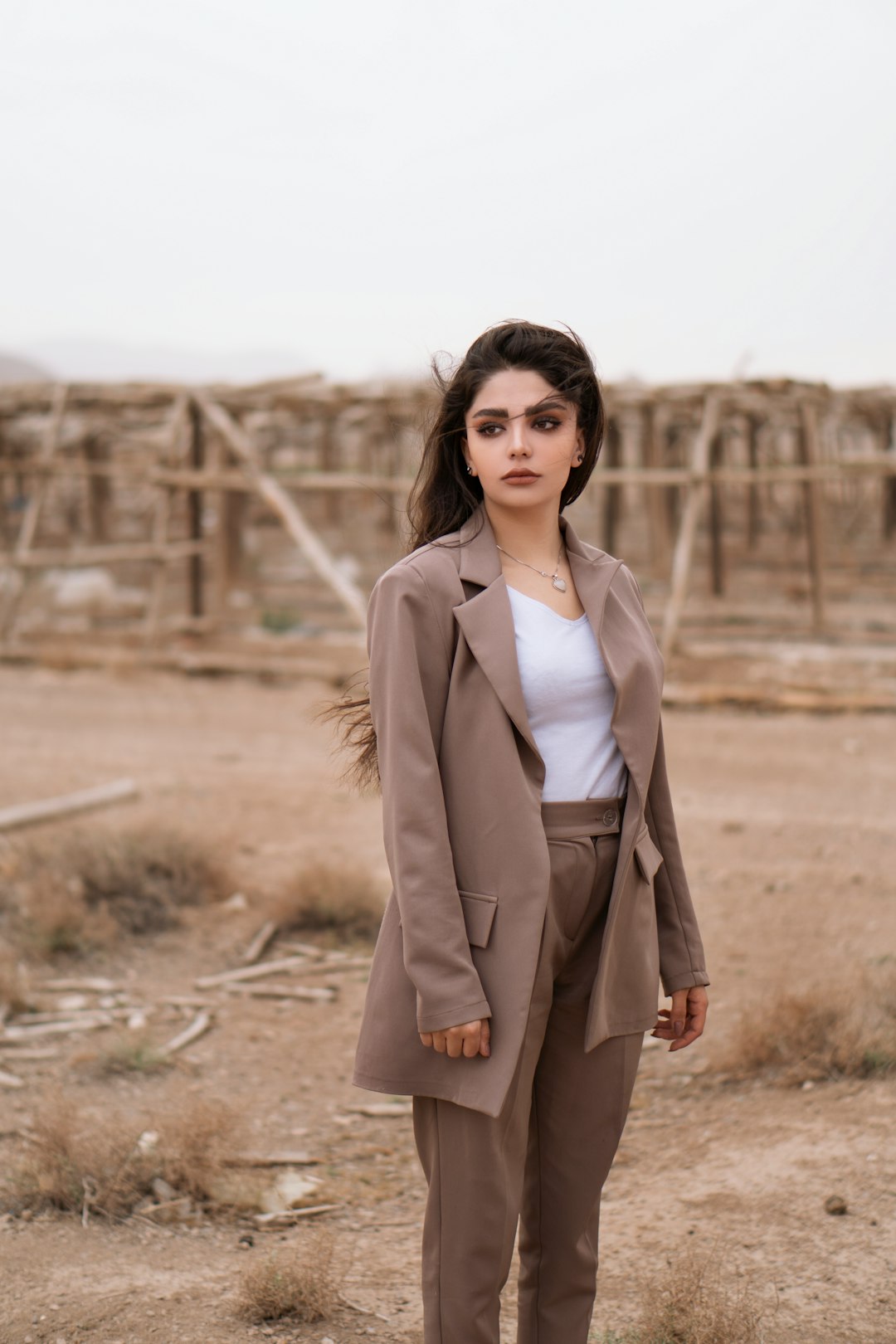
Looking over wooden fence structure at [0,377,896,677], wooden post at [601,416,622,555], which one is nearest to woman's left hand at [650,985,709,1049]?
wooden fence structure at [0,377,896,677]

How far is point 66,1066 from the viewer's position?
408 centimetres

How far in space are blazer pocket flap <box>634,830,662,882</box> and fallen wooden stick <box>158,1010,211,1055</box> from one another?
8.51 ft

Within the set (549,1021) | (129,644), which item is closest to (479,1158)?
(549,1021)

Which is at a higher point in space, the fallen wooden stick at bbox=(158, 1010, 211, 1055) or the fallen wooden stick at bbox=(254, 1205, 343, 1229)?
the fallen wooden stick at bbox=(254, 1205, 343, 1229)

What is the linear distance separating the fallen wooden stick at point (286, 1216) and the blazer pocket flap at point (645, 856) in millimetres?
1604

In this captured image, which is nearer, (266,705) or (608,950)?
(608,950)

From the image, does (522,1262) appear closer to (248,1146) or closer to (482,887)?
(482,887)

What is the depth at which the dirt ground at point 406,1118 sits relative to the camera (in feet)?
8.66

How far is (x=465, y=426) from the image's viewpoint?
6.86ft

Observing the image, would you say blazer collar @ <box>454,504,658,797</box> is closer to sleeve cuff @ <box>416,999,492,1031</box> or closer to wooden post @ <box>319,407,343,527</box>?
sleeve cuff @ <box>416,999,492,1031</box>

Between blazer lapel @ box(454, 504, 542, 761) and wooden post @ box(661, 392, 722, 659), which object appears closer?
blazer lapel @ box(454, 504, 542, 761)

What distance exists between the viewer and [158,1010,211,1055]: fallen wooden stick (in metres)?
4.20

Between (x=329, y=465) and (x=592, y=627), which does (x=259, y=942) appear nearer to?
(x=592, y=627)

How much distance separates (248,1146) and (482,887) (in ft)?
6.65
